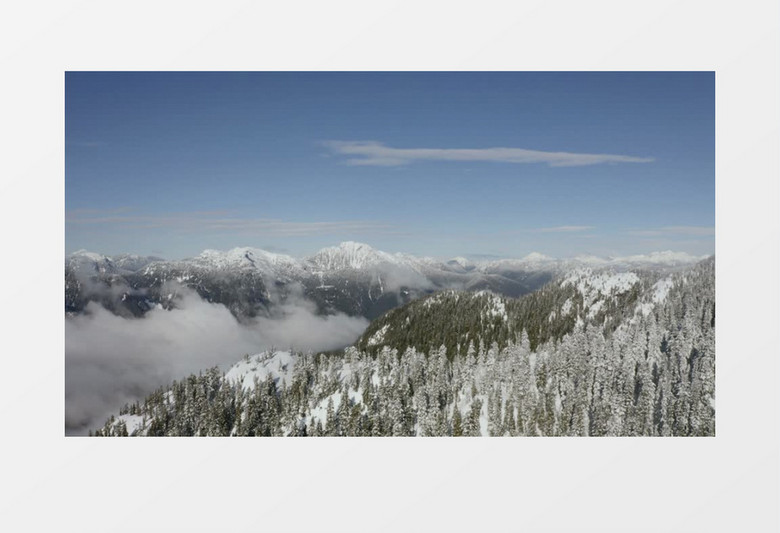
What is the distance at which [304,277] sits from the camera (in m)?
26.7

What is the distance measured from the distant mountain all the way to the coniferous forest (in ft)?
5.94

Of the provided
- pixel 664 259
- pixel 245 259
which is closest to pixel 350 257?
pixel 245 259

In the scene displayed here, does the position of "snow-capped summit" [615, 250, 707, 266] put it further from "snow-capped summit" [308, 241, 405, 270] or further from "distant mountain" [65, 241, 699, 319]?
"snow-capped summit" [308, 241, 405, 270]

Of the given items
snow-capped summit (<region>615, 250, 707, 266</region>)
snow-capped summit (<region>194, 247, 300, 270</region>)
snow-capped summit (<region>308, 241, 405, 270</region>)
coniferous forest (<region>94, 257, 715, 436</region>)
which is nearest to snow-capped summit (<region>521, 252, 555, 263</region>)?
coniferous forest (<region>94, 257, 715, 436</region>)

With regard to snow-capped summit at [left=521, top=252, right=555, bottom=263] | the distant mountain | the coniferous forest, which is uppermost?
snow-capped summit at [left=521, top=252, right=555, bottom=263]

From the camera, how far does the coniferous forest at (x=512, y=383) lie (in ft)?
62.1

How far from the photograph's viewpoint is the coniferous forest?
1894 cm

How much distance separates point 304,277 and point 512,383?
41.8ft

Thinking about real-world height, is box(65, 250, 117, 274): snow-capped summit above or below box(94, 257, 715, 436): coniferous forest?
above
